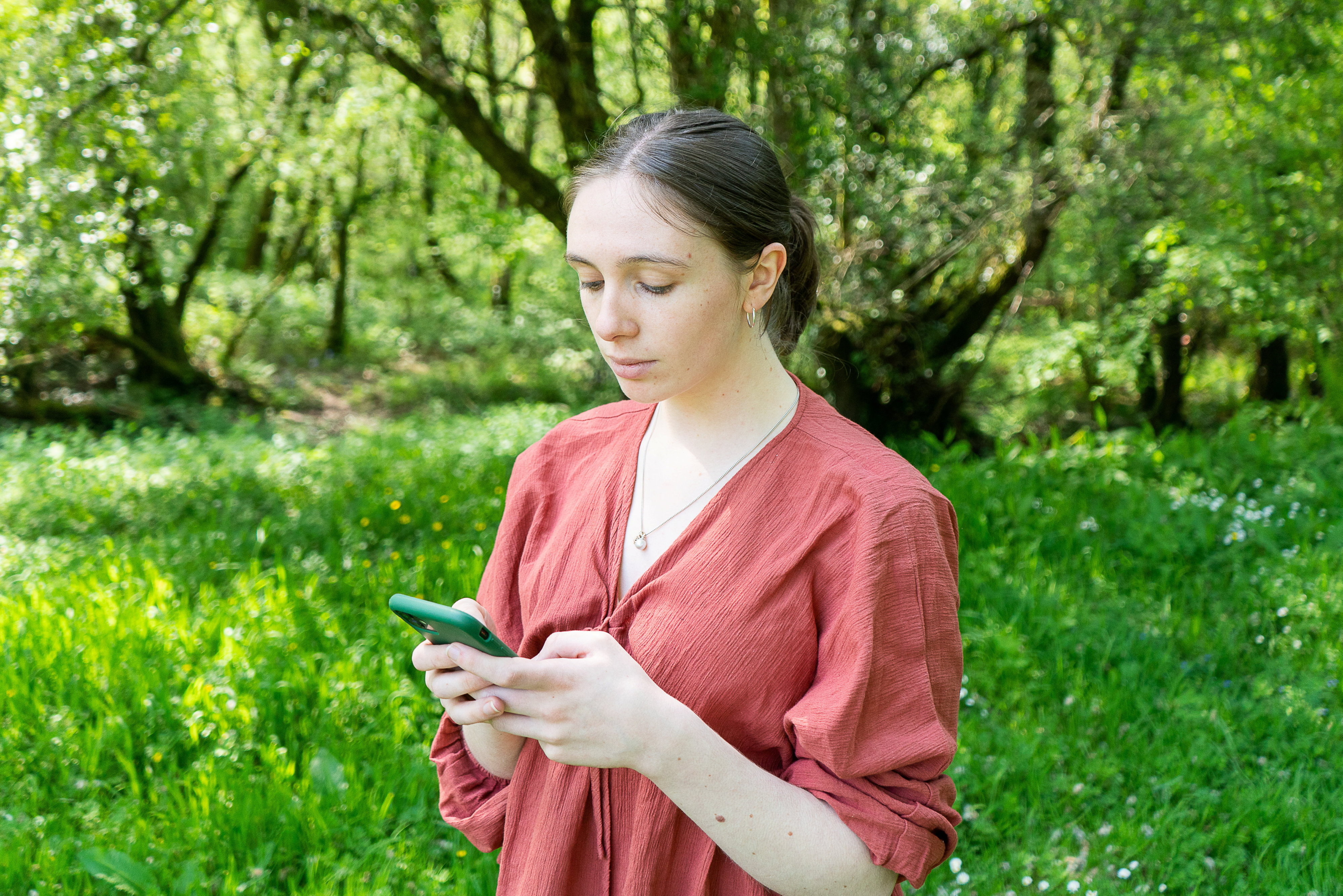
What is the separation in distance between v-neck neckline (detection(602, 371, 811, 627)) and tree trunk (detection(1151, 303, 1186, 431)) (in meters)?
6.77

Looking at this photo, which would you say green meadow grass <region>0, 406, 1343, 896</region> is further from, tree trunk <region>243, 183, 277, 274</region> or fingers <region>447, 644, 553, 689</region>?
tree trunk <region>243, 183, 277, 274</region>

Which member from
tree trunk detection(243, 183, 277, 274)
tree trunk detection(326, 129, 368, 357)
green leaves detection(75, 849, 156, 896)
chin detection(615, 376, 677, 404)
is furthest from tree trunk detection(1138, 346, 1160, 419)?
tree trunk detection(243, 183, 277, 274)

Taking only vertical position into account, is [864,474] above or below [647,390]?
below

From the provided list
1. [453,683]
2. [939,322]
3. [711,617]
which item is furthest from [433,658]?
[939,322]

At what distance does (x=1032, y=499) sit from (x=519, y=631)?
3.52 metres

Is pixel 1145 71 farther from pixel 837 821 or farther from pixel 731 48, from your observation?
pixel 837 821

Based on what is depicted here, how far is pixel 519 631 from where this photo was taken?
143cm

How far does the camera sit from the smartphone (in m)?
1.06

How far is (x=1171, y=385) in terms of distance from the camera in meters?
7.35

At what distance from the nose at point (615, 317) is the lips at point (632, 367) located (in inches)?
1.3

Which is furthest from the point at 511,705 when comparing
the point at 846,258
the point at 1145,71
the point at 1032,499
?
the point at 1145,71

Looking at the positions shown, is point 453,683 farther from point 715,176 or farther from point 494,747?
point 715,176

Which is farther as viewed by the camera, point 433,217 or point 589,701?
point 433,217

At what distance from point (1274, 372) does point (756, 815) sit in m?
7.90
